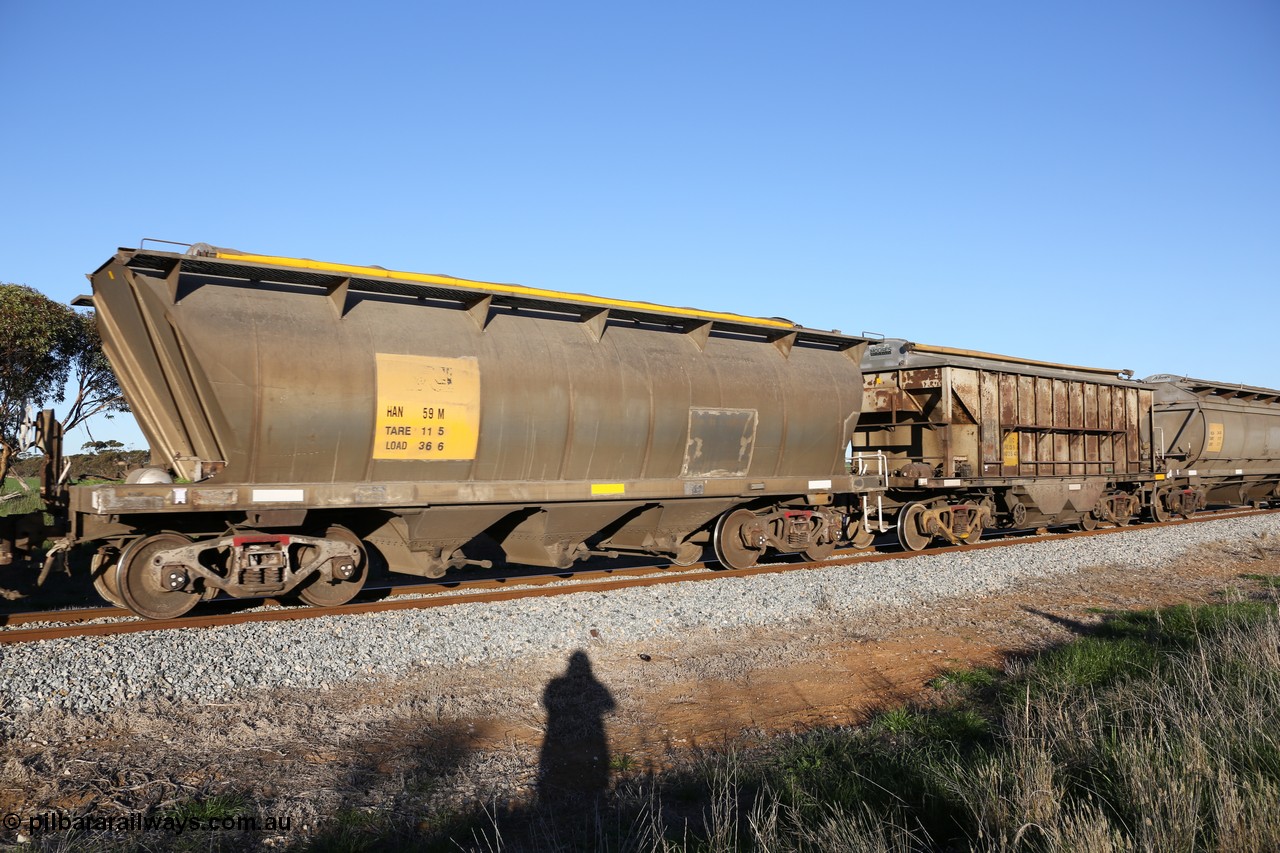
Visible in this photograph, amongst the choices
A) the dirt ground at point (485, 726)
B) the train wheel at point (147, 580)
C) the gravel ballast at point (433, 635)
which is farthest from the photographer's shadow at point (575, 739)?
the train wheel at point (147, 580)

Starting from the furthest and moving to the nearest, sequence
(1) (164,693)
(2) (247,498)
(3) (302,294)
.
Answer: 1. (3) (302,294)
2. (2) (247,498)
3. (1) (164,693)

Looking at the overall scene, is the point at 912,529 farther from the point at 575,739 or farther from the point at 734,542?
the point at 575,739

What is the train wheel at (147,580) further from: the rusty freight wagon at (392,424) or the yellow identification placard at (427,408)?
the yellow identification placard at (427,408)

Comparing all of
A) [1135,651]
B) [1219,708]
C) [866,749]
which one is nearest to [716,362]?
[1135,651]

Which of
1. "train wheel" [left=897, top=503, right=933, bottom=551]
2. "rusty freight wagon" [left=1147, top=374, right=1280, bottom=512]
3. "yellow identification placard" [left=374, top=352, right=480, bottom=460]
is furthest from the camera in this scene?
"rusty freight wagon" [left=1147, top=374, right=1280, bottom=512]

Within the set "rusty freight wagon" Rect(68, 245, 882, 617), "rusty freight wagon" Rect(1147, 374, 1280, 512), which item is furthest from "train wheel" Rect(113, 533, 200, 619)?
"rusty freight wagon" Rect(1147, 374, 1280, 512)

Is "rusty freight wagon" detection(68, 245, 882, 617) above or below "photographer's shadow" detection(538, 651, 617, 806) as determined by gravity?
above

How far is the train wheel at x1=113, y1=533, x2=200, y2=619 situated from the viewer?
829 centimetres

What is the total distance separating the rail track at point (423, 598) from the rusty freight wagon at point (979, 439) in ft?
4.05

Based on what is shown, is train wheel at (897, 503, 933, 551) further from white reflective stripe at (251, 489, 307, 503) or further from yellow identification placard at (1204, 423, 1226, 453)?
yellow identification placard at (1204, 423, 1226, 453)

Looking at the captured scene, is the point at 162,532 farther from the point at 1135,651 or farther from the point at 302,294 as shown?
the point at 1135,651

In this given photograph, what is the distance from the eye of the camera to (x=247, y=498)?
8.52 meters

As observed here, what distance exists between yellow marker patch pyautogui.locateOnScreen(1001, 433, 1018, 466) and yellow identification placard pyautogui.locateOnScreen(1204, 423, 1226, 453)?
1014 centimetres

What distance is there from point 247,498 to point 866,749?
6315 millimetres
